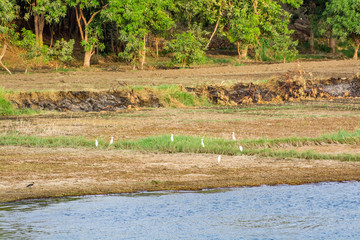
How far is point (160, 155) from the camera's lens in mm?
13711

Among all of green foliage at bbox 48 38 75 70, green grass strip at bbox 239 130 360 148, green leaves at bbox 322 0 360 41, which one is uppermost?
green leaves at bbox 322 0 360 41

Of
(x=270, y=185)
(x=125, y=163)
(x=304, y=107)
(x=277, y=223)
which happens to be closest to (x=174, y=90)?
(x=304, y=107)

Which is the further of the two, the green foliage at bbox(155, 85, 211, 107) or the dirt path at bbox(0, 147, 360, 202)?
the green foliage at bbox(155, 85, 211, 107)

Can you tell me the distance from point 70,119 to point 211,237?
12.5 metres

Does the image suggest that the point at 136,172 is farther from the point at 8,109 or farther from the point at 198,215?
the point at 8,109

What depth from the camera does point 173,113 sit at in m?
22.3

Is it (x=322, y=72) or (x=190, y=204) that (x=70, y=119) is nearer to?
(x=190, y=204)

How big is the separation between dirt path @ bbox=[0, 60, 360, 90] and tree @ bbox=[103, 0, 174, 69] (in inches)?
99.3

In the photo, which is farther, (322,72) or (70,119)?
(322,72)

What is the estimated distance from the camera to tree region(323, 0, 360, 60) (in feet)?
153

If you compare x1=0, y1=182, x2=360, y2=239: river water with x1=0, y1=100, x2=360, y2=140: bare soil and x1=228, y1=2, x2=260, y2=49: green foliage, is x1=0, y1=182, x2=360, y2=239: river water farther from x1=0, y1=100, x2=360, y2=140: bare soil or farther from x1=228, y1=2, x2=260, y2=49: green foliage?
x1=228, y1=2, x2=260, y2=49: green foliage

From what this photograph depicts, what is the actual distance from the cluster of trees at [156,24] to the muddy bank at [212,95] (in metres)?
11.2

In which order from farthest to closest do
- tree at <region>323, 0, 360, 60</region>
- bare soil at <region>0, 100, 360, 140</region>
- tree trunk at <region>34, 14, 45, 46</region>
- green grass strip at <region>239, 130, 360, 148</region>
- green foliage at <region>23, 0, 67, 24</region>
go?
tree at <region>323, 0, 360, 60</region> < tree trunk at <region>34, 14, 45, 46</region> < green foliage at <region>23, 0, 67, 24</region> < bare soil at <region>0, 100, 360, 140</region> < green grass strip at <region>239, 130, 360, 148</region>

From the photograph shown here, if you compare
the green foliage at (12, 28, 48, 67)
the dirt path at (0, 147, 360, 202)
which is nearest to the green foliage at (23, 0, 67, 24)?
the green foliage at (12, 28, 48, 67)
